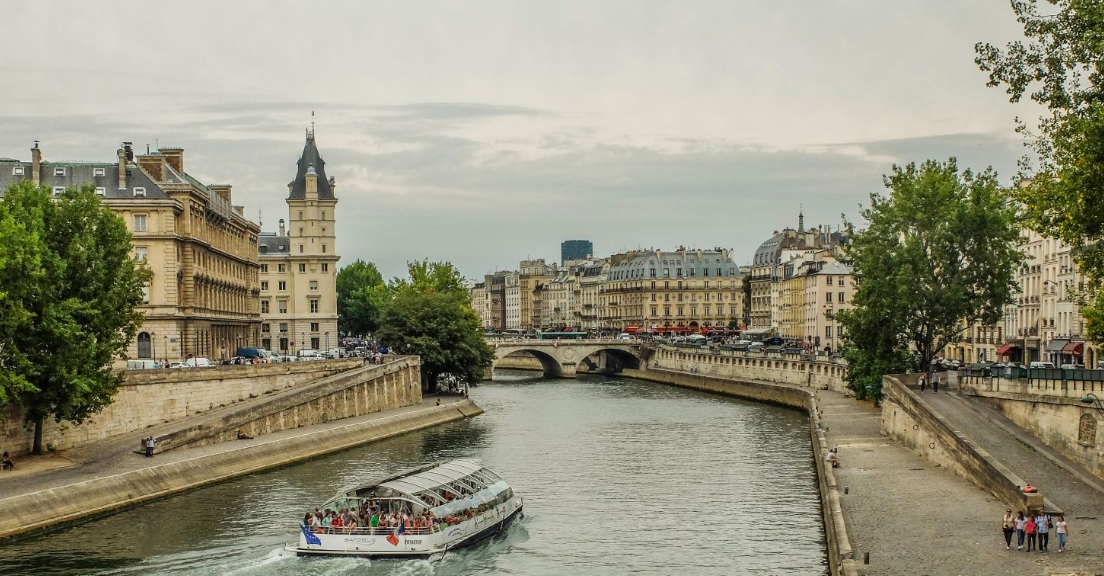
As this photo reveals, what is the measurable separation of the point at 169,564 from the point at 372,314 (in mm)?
119925

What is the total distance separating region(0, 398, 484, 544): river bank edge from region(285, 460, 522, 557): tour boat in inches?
392

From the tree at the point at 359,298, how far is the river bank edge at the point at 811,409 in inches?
1270

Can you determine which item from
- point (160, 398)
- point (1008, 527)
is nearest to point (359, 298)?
point (160, 398)

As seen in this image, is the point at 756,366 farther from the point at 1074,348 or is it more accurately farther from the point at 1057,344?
the point at 1074,348

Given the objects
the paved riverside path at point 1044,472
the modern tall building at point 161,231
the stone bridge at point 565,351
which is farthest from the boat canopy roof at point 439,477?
the stone bridge at point 565,351

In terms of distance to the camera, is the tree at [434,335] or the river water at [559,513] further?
the tree at [434,335]

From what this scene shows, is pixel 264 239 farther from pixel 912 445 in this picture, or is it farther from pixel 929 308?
pixel 912 445

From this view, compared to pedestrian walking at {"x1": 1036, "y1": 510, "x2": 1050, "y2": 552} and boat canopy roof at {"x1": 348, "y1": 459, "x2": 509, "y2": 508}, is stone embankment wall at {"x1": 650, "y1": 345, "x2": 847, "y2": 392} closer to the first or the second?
boat canopy roof at {"x1": 348, "y1": 459, "x2": 509, "y2": 508}

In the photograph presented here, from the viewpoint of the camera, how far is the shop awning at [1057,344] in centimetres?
8462

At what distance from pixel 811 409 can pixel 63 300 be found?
162 ft

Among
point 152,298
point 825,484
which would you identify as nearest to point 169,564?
point 825,484

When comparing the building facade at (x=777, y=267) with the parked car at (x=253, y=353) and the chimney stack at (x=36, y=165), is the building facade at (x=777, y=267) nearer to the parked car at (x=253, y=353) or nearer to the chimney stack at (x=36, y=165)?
the parked car at (x=253, y=353)

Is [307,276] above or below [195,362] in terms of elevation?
above

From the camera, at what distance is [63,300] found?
183 feet
